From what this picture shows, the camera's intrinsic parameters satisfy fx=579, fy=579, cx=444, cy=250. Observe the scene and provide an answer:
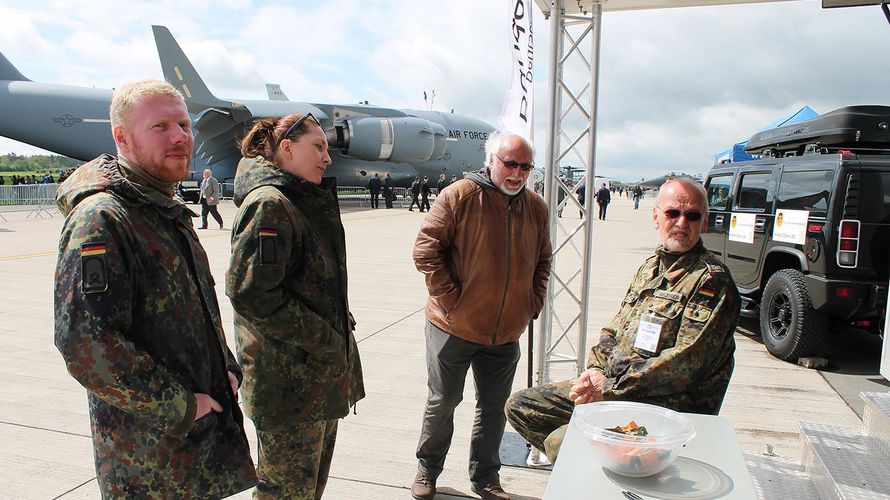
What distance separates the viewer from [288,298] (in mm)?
2105

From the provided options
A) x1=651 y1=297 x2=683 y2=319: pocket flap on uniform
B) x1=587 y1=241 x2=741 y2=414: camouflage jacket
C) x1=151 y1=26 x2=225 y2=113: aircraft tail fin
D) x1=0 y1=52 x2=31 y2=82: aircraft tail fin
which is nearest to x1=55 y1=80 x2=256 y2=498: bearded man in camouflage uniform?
x1=587 y1=241 x2=741 y2=414: camouflage jacket

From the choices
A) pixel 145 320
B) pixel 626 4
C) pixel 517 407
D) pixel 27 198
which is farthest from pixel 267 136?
pixel 27 198

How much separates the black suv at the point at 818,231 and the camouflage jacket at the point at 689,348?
3583 mm

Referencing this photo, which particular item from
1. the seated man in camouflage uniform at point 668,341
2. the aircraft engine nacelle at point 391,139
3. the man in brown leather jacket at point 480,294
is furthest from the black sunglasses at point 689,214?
the aircraft engine nacelle at point 391,139

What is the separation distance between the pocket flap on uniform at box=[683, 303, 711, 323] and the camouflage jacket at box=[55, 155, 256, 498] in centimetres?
179

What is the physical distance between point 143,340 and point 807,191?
6.10 m

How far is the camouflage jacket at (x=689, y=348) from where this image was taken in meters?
2.38

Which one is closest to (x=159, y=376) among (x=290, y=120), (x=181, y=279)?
(x=181, y=279)

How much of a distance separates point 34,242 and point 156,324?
1437cm

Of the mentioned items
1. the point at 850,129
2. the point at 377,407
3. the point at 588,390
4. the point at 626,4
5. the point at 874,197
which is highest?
the point at 626,4

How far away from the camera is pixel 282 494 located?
221cm

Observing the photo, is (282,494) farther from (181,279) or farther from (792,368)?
(792,368)

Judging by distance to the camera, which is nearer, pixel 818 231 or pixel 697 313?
pixel 697 313

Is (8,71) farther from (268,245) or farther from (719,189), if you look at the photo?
(268,245)
